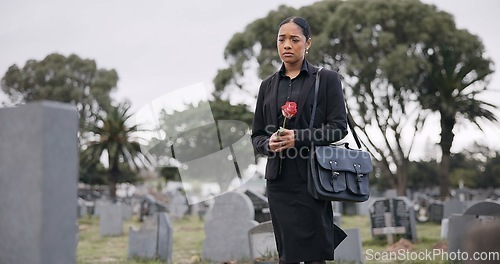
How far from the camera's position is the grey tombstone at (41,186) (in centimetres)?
196

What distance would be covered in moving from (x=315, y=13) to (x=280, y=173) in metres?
22.3

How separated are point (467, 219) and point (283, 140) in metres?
4.77

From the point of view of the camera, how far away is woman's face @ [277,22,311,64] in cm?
283

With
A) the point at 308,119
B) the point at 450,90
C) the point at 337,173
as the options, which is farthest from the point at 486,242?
the point at 450,90

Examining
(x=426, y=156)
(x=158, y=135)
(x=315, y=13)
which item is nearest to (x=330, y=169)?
(x=158, y=135)

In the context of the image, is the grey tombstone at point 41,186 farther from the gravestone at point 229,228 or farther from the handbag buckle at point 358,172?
the gravestone at point 229,228

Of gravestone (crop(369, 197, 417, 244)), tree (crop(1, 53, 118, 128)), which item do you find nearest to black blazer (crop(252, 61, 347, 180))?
gravestone (crop(369, 197, 417, 244))

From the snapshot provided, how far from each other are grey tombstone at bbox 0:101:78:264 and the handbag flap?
1164mm

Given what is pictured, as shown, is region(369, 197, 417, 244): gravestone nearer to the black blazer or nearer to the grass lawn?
the grass lawn

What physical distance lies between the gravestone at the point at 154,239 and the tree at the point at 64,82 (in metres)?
30.6

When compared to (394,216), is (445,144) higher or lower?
higher

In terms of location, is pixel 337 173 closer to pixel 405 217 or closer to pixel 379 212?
pixel 379 212

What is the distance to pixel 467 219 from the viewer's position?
658 centimetres

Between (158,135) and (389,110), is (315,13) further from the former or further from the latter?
(158,135)
